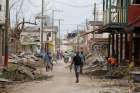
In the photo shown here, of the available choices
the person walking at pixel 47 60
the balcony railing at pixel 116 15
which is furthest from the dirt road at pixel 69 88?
the person walking at pixel 47 60

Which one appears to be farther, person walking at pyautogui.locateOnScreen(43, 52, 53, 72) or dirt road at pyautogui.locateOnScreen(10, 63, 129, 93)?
person walking at pyautogui.locateOnScreen(43, 52, 53, 72)

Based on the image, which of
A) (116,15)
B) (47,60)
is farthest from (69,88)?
(47,60)

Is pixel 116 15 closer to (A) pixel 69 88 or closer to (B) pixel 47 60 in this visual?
(B) pixel 47 60

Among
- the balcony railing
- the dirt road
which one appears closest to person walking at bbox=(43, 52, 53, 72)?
the balcony railing

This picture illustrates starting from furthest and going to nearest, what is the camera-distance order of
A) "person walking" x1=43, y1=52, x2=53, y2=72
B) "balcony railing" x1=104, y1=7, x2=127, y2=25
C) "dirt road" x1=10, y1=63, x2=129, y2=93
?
"person walking" x1=43, y1=52, x2=53, y2=72
"balcony railing" x1=104, y1=7, x2=127, y2=25
"dirt road" x1=10, y1=63, x2=129, y2=93

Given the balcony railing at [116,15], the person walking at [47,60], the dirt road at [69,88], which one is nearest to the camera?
the dirt road at [69,88]

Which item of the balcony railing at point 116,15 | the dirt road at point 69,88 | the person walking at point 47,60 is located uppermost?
the balcony railing at point 116,15

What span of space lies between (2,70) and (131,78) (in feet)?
29.0

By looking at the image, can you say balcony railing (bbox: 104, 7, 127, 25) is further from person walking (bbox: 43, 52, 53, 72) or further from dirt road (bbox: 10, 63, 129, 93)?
dirt road (bbox: 10, 63, 129, 93)

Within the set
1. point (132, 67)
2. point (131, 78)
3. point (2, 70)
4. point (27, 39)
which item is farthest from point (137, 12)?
point (27, 39)

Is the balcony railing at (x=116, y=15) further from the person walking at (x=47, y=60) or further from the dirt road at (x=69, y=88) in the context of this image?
the dirt road at (x=69, y=88)

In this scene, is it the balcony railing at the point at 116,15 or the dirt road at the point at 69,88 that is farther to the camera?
the balcony railing at the point at 116,15

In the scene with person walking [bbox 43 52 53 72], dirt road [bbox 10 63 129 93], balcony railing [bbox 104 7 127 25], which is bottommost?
dirt road [bbox 10 63 129 93]

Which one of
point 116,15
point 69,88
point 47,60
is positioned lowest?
point 69,88
